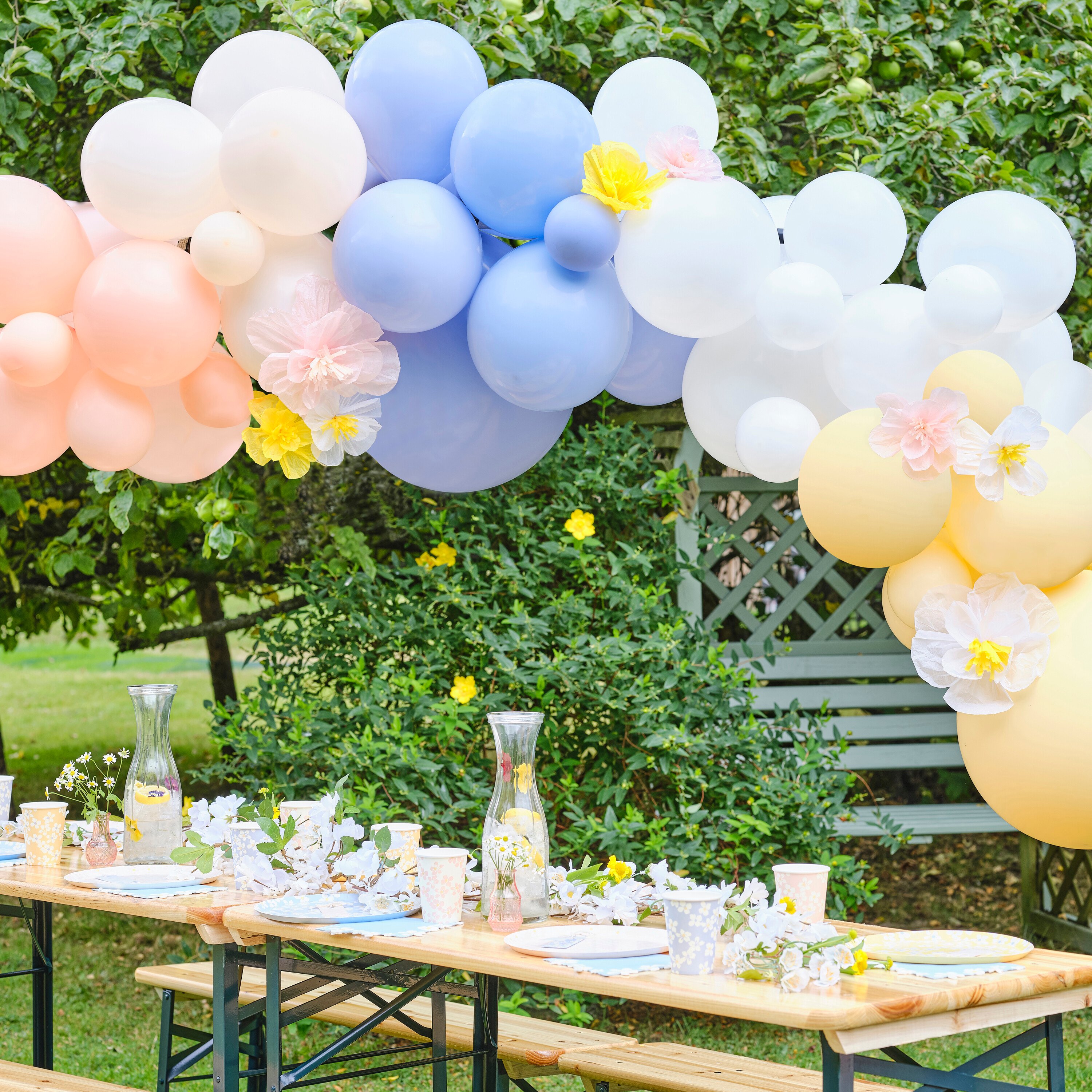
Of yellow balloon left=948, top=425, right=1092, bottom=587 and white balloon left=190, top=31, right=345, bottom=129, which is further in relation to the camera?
white balloon left=190, top=31, right=345, bottom=129

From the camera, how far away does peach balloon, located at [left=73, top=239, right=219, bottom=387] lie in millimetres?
2018

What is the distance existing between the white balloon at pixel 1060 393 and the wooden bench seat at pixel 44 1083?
1997mm

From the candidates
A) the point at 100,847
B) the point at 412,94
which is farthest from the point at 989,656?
the point at 100,847

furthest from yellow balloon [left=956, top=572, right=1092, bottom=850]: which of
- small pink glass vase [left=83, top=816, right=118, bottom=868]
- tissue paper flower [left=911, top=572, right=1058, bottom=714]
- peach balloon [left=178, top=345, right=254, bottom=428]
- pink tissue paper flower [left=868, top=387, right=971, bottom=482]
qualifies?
small pink glass vase [left=83, top=816, right=118, bottom=868]

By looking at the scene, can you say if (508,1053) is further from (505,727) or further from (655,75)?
(655,75)

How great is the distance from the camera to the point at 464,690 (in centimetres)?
387

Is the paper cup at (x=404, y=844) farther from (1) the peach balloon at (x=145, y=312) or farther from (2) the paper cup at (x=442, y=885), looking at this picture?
(1) the peach balloon at (x=145, y=312)

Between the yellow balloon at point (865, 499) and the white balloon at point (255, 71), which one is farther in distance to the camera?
the white balloon at point (255, 71)

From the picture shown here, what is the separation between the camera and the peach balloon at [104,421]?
83.7 inches

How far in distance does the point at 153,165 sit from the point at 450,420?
0.59 m

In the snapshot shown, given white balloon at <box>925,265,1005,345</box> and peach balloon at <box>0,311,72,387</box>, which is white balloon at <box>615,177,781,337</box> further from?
peach balloon at <box>0,311,72,387</box>

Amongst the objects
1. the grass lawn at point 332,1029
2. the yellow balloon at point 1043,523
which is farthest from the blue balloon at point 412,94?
the grass lawn at point 332,1029

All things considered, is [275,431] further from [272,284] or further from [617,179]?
[617,179]

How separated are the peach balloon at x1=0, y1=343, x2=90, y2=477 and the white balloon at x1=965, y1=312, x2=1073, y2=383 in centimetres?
143
